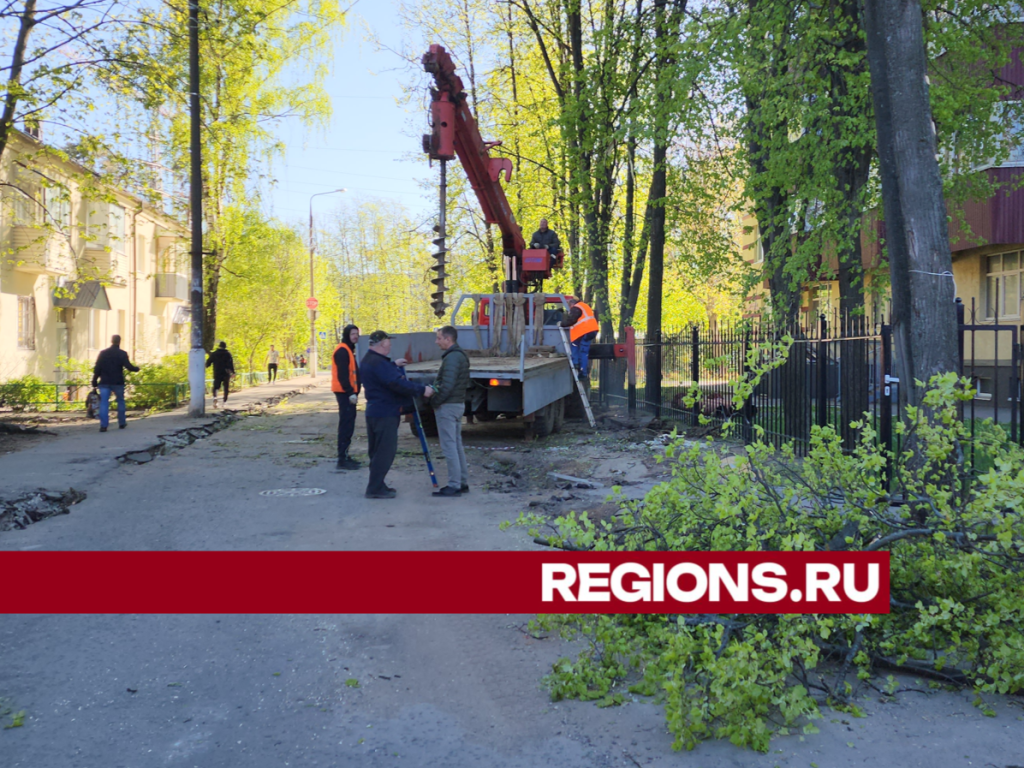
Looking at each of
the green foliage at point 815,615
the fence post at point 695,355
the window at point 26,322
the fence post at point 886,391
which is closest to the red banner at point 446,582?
the green foliage at point 815,615

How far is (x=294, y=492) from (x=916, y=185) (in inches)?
275

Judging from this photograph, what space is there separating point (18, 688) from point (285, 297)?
123ft

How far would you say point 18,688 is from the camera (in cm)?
434

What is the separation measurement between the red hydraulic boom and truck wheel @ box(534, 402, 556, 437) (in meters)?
2.28

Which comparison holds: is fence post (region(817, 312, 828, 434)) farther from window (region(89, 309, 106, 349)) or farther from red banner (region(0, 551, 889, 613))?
window (region(89, 309, 106, 349))

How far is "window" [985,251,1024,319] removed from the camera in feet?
67.7

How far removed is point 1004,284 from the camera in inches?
835

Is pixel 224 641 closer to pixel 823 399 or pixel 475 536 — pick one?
pixel 475 536

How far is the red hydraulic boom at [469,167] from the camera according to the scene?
→ 13312 mm

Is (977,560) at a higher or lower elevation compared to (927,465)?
lower

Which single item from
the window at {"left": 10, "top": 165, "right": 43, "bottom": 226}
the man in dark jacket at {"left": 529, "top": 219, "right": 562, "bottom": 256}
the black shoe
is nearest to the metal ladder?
the man in dark jacket at {"left": 529, "top": 219, "right": 562, "bottom": 256}

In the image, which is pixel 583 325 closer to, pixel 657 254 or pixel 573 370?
pixel 573 370

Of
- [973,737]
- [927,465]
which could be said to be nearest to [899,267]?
[927,465]

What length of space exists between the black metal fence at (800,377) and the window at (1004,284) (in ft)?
9.92
